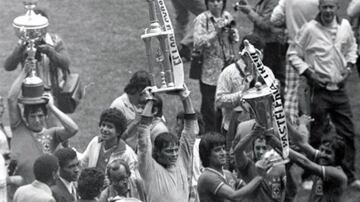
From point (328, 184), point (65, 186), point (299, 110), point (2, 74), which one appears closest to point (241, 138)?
point (328, 184)

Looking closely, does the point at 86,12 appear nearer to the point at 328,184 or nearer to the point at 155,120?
the point at 155,120

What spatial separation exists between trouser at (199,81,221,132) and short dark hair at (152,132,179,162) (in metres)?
3.25

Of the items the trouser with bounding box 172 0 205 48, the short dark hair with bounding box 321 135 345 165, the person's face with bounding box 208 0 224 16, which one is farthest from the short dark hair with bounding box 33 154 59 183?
the trouser with bounding box 172 0 205 48

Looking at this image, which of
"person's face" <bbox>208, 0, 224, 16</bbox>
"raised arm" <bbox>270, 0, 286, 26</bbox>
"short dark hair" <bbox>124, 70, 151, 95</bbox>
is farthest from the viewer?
"raised arm" <bbox>270, 0, 286, 26</bbox>

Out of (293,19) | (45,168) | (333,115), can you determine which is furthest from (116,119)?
(293,19)

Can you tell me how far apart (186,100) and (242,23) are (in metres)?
7.81

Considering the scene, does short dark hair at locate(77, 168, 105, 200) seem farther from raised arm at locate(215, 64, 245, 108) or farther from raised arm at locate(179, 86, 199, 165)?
raised arm at locate(215, 64, 245, 108)

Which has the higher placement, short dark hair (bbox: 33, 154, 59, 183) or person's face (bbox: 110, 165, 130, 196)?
short dark hair (bbox: 33, 154, 59, 183)

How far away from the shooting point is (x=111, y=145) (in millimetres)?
10484

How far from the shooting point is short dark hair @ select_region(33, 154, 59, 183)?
31.6 feet

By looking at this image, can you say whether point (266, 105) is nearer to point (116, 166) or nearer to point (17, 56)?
point (116, 166)

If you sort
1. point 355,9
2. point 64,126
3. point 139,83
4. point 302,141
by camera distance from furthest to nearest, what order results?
point 355,9 → point 139,83 → point 64,126 → point 302,141

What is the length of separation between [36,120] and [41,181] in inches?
48.9

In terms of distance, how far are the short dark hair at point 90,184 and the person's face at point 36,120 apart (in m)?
1.59
